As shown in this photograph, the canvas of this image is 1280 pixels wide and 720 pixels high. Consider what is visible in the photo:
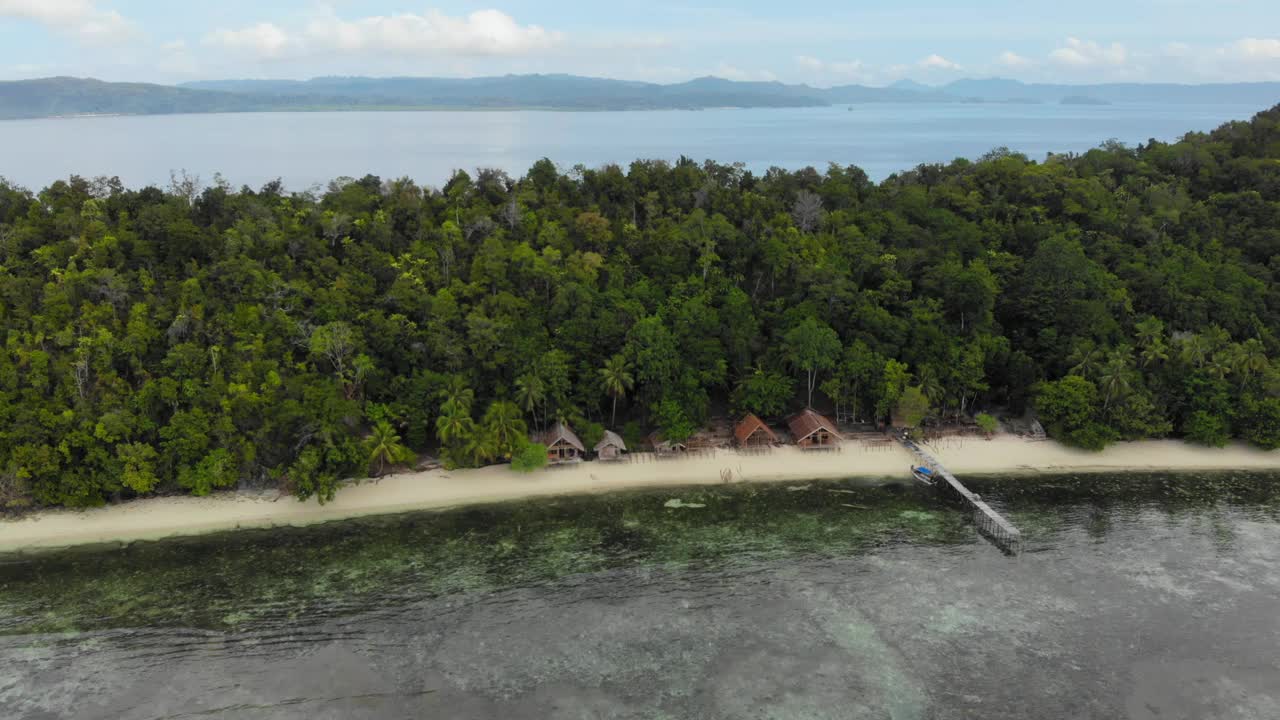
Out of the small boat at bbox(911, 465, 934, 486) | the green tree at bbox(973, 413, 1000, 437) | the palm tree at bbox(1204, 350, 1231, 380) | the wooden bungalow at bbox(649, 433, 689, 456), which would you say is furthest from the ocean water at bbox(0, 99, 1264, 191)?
the palm tree at bbox(1204, 350, 1231, 380)

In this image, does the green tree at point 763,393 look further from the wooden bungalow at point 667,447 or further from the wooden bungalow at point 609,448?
the wooden bungalow at point 609,448

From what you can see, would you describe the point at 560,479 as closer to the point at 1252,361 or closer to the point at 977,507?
the point at 977,507

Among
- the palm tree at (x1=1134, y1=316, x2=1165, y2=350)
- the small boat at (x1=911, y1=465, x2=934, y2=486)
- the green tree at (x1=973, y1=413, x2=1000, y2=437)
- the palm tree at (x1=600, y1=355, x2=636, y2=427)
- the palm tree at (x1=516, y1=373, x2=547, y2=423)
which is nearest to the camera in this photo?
the small boat at (x1=911, y1=465, x2=934, y2=486)

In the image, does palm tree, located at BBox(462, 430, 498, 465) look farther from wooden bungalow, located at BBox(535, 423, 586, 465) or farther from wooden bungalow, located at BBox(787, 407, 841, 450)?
wooden bungalow, located at BBox(787, 407, 841, 450)

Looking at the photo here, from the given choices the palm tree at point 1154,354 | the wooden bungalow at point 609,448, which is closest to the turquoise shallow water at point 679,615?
the wooden bungalow at point 609,448

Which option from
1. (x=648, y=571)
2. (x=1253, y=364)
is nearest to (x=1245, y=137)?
(x=1253, y=364)

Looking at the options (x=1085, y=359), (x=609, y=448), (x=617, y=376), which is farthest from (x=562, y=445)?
(x=1085, y=359)

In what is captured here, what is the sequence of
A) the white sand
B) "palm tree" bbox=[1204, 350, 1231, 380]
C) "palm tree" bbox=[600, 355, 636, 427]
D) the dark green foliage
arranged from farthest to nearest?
1. "palm tree" bbox=[1204, 350, 1231, 380]
2. "palm tree" bbox=[600, 355, 636, 427]
3. the dark green foliage
4. the white sand
